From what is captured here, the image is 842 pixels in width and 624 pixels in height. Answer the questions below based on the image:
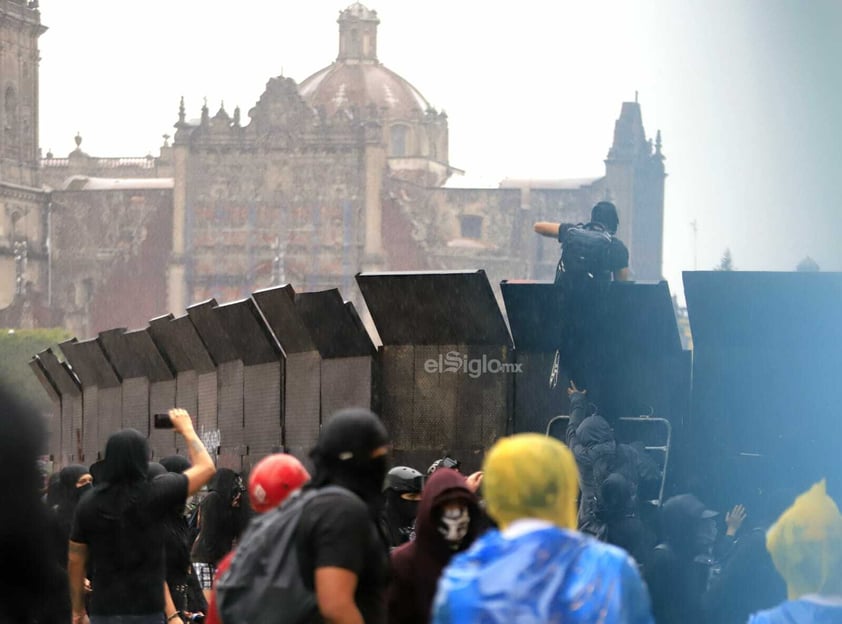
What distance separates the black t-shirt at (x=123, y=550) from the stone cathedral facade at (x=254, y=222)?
77177mm

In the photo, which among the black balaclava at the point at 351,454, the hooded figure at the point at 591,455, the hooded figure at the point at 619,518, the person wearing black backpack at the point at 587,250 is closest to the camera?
the black balaclava at the point at 351,454

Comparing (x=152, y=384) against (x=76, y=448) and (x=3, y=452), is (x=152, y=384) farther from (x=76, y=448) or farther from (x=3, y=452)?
(x=3, y=452)

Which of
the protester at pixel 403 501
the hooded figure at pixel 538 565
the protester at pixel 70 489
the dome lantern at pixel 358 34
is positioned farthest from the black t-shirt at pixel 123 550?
the dome lantern at pixel 358 34

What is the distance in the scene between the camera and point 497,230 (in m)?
90.8

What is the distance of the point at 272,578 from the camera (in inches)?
203

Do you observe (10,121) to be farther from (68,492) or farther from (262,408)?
(68,492)

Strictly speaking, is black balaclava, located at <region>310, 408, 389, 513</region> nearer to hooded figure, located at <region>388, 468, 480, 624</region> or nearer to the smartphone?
hooded figure, located at <region>388, 468, 480, 624</region>

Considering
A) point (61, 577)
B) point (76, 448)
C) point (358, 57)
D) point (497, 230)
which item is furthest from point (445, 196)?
point (61, 577)

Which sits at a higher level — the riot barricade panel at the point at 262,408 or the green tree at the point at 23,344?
the riot barricade panel at the point at 262,408

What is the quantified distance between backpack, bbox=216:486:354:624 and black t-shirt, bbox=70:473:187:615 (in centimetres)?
192

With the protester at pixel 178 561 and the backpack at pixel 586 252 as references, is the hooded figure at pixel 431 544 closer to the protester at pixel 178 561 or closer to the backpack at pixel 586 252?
the protester at pixel 178 561

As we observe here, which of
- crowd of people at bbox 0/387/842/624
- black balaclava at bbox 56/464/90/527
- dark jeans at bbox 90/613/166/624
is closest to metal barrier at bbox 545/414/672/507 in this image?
crowd of people at bbox 0/387/842/624

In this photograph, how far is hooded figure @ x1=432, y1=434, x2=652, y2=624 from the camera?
168 inches

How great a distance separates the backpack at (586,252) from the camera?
9641 millimetres
